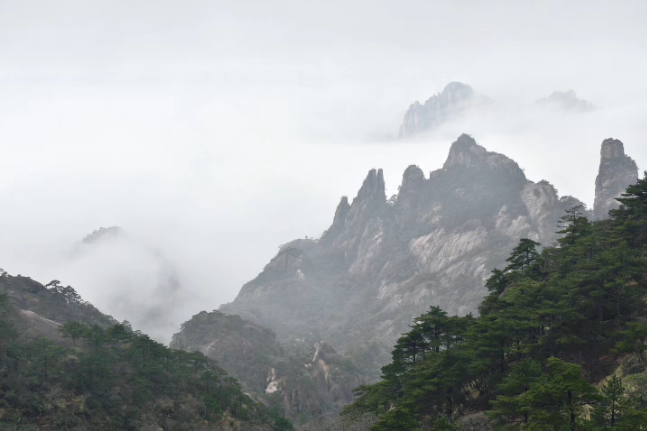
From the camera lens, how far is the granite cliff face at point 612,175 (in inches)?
6663

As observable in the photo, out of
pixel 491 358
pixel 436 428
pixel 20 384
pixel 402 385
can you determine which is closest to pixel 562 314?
pixel 491 358

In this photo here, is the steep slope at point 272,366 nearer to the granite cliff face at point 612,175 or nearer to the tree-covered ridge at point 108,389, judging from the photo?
the tree-covered ridge at point 108,389

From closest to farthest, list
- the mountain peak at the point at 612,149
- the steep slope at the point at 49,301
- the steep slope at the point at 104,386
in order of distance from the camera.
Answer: the steep slope at the point at 104,386 → the steep slope at the point at 49,301 → the mountain peak at the point at 612,149

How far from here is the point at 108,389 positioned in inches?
2388

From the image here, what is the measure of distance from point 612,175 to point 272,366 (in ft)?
473

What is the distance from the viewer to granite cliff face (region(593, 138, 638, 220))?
555 ft

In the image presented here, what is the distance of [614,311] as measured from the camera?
42406 millimetres

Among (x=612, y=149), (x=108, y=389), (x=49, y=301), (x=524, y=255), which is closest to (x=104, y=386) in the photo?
(x=108, y=389)

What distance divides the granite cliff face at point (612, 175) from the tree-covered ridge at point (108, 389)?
152m

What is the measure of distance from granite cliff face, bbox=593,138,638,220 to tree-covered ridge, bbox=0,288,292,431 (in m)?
152

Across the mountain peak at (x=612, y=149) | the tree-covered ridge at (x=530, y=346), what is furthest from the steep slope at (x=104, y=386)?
the mountain peak at (x=612, y=149)

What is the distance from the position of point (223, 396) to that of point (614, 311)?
55991 mm

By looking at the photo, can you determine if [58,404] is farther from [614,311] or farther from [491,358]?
[614,311]

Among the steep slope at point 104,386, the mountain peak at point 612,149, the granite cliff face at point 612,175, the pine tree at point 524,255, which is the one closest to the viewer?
the steep slope at point 104,386
